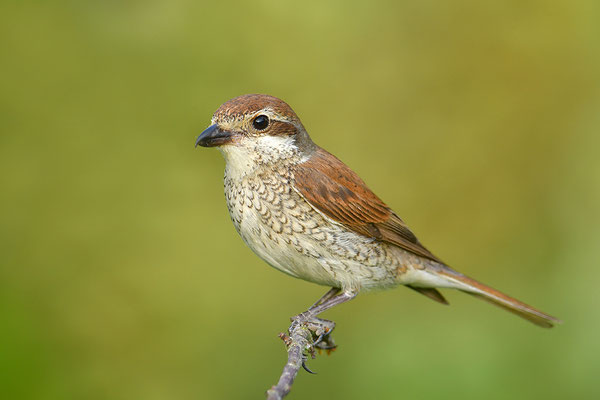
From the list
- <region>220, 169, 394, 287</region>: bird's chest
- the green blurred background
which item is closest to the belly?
<region>220, 169, 394, 287</region>: bird's chest

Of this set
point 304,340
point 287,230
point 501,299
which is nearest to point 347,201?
→ point 287,230

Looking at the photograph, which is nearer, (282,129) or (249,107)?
(249,107)

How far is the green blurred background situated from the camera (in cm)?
557

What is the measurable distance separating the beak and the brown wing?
46cm

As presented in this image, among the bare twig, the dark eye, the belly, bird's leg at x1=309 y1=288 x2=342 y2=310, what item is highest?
the dark eye

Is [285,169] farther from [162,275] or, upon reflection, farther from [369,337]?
[162,275]

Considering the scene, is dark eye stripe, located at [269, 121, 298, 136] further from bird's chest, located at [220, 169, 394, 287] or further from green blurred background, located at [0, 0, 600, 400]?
green blurred background, located at [0, 0, 600, 400]

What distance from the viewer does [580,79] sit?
6.66 m

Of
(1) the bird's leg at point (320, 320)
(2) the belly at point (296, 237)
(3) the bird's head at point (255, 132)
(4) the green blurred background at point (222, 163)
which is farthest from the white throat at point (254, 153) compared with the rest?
(4) the green blurred background at point (222, 163)

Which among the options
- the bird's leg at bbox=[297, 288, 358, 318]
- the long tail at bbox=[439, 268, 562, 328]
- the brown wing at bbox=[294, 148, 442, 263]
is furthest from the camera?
the long tail at bbox=[439, 268, 562, 328]

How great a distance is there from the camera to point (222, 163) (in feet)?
20.8

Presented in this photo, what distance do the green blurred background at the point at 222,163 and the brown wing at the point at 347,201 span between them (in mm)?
1120

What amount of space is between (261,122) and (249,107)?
119mm

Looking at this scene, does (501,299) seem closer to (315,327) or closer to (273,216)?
(315,327)
